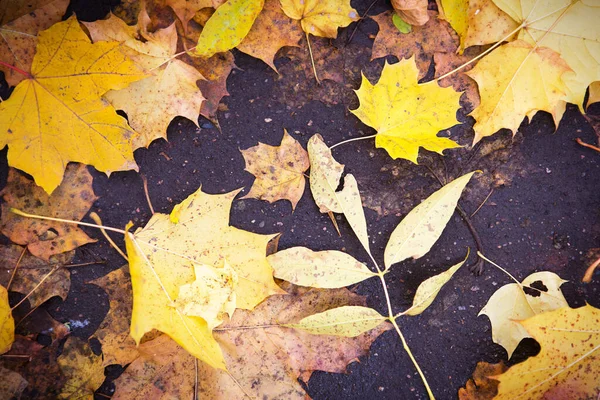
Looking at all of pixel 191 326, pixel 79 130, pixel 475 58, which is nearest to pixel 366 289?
pixel 191 326

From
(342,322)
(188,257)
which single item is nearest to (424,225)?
(342,322)

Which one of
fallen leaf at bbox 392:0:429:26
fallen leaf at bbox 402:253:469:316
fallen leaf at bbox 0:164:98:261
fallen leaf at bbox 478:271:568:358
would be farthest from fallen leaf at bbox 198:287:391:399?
fallen leaf at bbox 392:0:429:26

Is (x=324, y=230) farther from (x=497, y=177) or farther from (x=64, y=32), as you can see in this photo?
(x=64, y=32)

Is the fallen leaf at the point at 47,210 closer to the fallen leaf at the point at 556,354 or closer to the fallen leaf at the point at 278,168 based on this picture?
the fallen leaf at the point at 278,168

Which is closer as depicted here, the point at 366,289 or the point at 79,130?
the point at 79,130

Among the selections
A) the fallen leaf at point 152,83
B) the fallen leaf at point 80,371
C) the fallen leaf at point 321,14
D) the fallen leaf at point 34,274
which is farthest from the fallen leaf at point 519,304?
the fallen leaf at point 34,274
